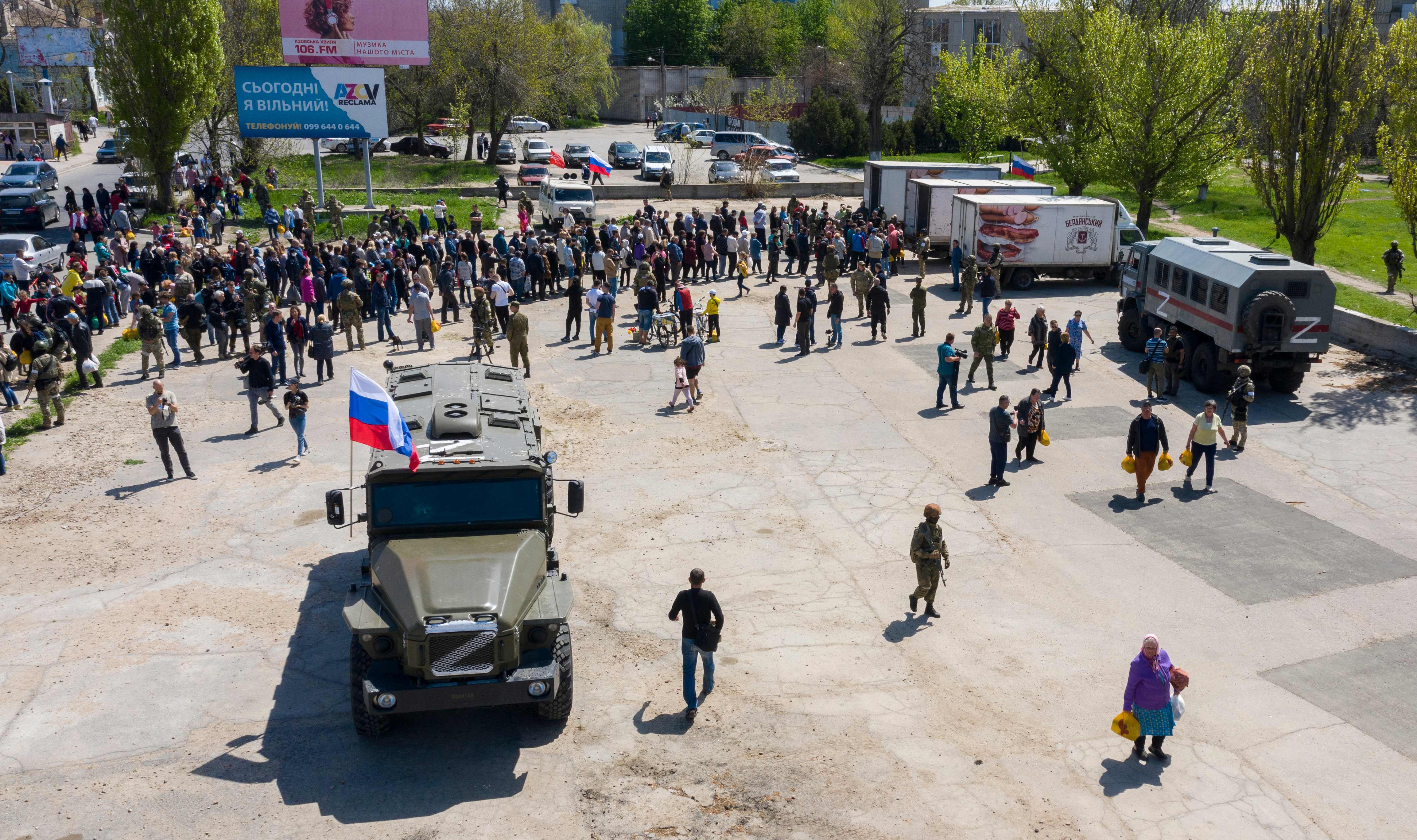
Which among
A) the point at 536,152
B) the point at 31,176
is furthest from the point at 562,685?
the point at 536,152

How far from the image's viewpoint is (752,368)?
886 inches

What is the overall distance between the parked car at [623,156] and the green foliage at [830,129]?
443 inches

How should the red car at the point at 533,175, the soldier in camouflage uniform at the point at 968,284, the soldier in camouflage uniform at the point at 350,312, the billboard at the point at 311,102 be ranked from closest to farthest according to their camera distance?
the soldier in camouflage uniform at the point at 350,312 → the soldier in camouflage uniform at the point at 968,284 → the billboard at the point at 311,102 → the red car at the point at 533,175

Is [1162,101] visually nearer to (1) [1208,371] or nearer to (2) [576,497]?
(1) [1208,371]

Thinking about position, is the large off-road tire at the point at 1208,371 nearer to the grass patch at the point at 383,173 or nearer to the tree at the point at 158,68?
the grass patch at the point at 383,173

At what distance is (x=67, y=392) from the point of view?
2042 cm

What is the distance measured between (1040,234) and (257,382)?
69.3 ft

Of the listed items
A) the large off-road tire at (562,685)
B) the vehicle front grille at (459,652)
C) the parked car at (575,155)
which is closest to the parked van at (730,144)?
the parked car at (575,155)

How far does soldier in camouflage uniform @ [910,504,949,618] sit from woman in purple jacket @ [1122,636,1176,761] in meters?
2.79

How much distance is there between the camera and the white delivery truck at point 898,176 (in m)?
36.3

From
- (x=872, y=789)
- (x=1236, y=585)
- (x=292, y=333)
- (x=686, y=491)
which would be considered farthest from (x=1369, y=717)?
(x=292, y=333)


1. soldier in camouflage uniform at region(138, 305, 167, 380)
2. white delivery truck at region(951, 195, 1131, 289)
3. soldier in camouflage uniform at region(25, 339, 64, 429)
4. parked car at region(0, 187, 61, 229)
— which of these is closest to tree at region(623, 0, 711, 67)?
parked car at region(0, 187, 61, 229)

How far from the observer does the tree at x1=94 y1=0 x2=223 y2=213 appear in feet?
120

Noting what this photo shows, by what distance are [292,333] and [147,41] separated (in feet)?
73.4
